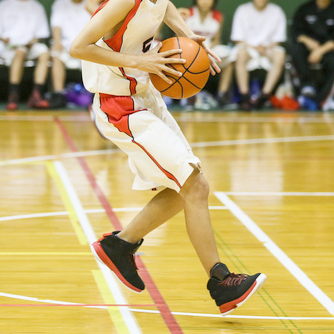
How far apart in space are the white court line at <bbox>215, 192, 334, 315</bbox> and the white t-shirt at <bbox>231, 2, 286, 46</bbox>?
6038mm

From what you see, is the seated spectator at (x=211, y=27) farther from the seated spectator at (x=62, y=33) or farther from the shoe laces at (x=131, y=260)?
the shoe laces at (x=131, y=260)

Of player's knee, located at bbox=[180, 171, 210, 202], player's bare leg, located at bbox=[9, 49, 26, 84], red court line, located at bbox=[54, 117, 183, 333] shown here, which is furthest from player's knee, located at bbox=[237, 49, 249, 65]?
player's knee, located at bbox=[180, 171, 210, 202]

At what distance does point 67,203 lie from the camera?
552 cm

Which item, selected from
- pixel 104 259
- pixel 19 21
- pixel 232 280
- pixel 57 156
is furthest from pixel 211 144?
pixel 232 280

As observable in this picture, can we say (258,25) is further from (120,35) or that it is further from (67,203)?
(120,35)

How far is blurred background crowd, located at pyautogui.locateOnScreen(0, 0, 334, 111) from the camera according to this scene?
11234 mm

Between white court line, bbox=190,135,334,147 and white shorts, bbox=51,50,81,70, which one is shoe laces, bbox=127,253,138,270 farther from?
white shorts, bbox=51,50,81,70

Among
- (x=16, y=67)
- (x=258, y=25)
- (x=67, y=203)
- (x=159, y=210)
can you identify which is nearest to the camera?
(x=159, y=210)

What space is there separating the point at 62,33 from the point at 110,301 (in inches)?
328

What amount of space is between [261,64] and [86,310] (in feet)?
28.1

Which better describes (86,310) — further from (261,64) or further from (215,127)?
(261,64)

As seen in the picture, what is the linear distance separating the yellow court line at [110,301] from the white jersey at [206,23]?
25.8 ft

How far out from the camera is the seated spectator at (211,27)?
37.1 ft

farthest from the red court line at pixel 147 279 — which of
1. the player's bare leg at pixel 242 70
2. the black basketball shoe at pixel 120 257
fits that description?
the player's bare leg at pixel 242 70
